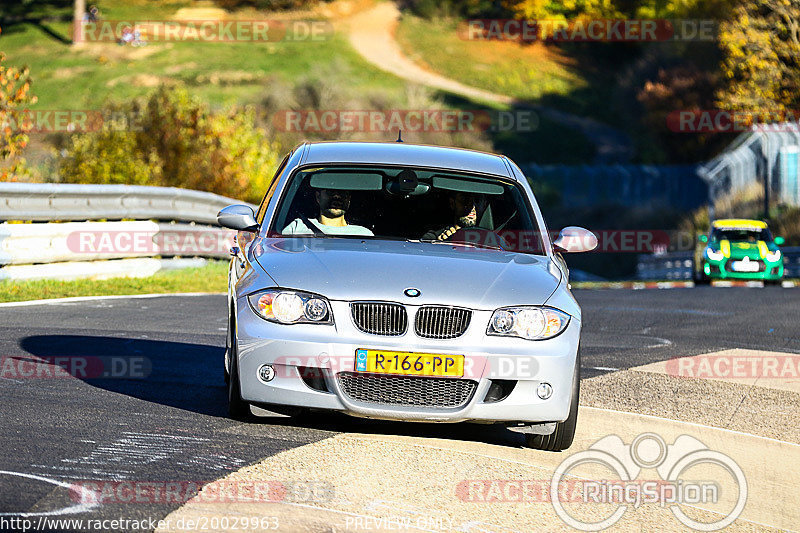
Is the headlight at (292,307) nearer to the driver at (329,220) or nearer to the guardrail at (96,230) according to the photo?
the driver at (329,220)

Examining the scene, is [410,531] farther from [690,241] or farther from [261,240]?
[690,241]

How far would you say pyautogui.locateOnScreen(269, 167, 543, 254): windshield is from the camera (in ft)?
27.5

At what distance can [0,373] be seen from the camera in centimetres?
909

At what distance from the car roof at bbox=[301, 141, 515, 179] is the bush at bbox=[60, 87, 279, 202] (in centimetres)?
1767

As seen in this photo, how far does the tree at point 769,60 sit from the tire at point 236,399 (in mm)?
38214

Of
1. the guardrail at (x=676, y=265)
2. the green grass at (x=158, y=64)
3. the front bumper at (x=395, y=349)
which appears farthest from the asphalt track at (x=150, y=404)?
the green grass at (x=158, y=64)

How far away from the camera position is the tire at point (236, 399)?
7.48 m

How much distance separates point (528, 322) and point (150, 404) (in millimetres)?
2495

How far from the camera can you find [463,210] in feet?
28.7

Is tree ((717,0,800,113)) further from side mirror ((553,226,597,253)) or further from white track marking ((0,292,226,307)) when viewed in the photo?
side mirror ((553,226,597,253))

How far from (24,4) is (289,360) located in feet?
337

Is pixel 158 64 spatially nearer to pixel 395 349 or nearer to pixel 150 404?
pixel 150 404

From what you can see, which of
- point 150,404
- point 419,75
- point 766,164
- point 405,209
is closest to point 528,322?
point 405,209

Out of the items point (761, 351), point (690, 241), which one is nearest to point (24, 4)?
point (690, 241)
